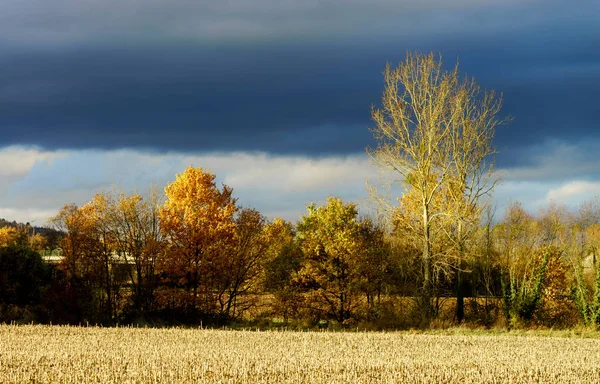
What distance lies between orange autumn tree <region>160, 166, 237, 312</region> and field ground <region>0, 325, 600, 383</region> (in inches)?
501

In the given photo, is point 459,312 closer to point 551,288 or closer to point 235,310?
point 551,288

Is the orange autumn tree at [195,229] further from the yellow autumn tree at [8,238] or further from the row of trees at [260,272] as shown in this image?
the yellow autumn tree at [8,238]

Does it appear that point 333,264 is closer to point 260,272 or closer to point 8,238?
point 260,272

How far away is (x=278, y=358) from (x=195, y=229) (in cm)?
2510

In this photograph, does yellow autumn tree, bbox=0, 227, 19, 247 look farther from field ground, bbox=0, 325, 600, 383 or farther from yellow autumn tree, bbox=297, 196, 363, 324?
yellow autumn tree, bbox=297, 196, 363, 324

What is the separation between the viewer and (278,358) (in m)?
22.2

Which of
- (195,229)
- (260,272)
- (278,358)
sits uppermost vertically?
(195,229)

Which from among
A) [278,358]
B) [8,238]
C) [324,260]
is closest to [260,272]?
[324,260]

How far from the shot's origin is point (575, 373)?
21.0 m

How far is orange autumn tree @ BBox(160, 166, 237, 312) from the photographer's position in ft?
147

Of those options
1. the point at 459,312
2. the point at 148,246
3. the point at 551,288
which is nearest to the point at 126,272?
the point at 148,246

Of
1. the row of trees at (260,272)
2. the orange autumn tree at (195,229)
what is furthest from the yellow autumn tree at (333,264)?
the orange autumn tree at (195,229)

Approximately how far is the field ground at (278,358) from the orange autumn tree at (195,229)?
1272 cm

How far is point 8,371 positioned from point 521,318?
107ft
